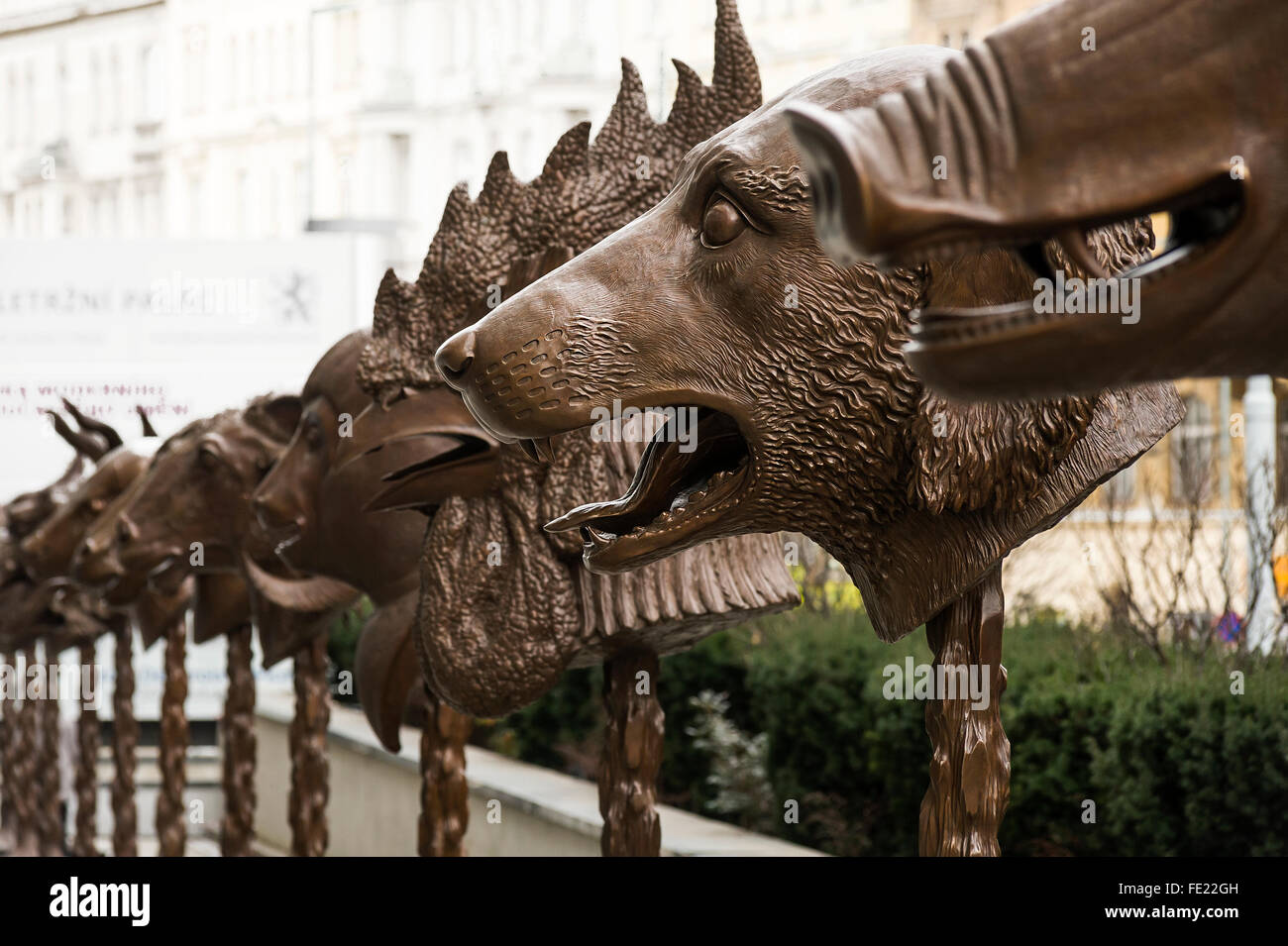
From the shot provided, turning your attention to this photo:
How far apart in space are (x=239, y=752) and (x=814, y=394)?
4.40 meters

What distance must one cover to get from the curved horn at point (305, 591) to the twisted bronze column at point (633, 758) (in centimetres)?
180

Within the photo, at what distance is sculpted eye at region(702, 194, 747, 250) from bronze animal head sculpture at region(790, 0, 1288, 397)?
3.69 ft

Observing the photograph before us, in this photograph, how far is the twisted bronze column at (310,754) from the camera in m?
5.28

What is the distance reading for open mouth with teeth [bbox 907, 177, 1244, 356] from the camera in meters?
0.99

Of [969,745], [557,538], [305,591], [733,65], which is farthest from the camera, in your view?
[305,591]

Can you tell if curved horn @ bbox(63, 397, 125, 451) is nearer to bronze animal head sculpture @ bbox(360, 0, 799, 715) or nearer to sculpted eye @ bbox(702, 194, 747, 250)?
bronze animal head sculpture @ bbox(360, 0, 799, 715)

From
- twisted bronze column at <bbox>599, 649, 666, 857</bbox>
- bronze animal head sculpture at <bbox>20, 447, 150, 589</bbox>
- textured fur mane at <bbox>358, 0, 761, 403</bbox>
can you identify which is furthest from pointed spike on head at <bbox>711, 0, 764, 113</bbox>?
bronze animal head sculpture at <bbox>20, 447, 150, 589</bbox>

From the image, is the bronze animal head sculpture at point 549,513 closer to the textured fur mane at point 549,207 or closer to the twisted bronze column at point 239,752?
the textured fur mane at point 549,207

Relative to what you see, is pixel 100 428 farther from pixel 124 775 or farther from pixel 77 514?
pixel 124 775

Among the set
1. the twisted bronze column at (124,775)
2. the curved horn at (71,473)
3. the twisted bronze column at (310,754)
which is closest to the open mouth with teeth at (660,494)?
the twisted bronze column at (310,754)

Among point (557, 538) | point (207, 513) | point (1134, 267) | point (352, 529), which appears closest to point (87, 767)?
point (207, 513)

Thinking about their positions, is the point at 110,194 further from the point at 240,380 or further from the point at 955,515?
the point at 955,515

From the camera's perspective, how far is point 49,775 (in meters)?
8.84
